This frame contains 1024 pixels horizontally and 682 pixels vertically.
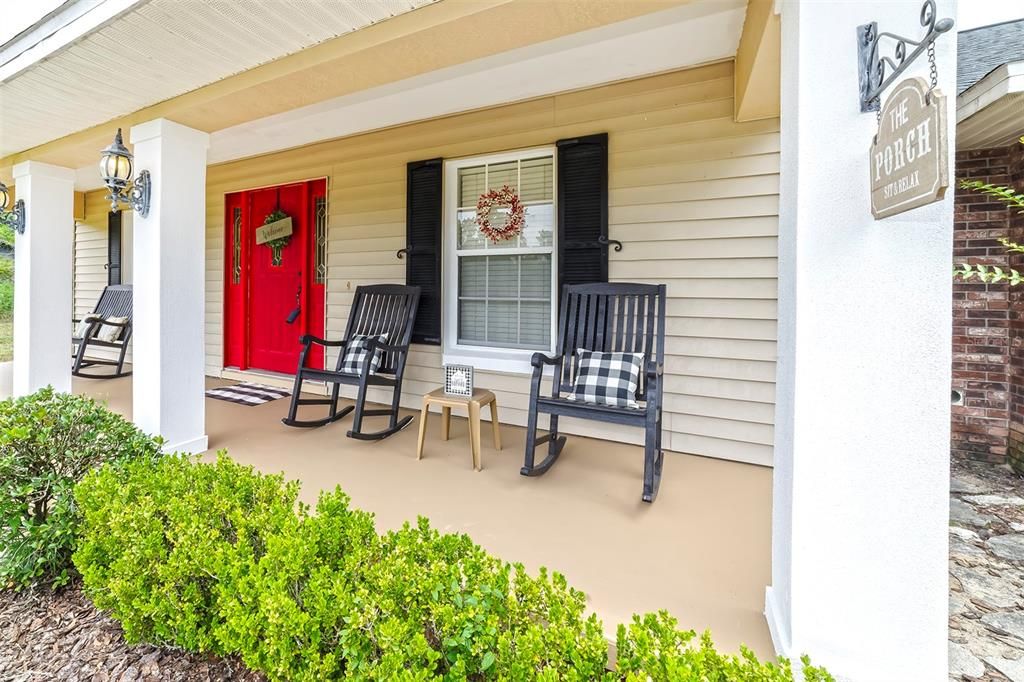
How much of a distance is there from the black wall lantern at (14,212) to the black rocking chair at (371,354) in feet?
9.14

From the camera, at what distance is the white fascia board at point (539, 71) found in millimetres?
2596

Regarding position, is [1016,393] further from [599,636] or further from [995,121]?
[599,636]

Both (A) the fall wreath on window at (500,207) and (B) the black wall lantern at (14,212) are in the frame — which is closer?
(A) the fall wreath on window at (500,207)

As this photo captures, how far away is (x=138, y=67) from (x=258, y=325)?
10.9 ft

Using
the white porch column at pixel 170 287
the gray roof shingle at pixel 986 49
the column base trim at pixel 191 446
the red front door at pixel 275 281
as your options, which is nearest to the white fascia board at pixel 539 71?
the red front door at pixel 275 281

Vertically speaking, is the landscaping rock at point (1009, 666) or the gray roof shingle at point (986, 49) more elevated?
the gray roof shingle at point (986, 49)

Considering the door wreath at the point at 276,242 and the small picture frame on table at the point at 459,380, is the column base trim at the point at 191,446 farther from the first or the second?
the door wreath at the point at 276,242

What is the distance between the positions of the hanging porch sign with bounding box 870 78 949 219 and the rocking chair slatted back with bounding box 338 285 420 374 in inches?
123

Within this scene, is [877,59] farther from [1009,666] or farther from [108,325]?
[108,325]

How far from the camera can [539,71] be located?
3160mm

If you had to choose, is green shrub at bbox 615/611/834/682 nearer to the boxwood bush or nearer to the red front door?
the boxwood bush

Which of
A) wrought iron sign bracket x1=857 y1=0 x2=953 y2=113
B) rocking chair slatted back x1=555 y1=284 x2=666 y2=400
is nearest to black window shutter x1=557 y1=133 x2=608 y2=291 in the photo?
rocking chair slatted back x1=555 y1=284 x2=666 y2=400

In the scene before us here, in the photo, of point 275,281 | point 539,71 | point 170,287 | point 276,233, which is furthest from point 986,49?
point 275,281

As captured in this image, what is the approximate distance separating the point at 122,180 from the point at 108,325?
3546mm
